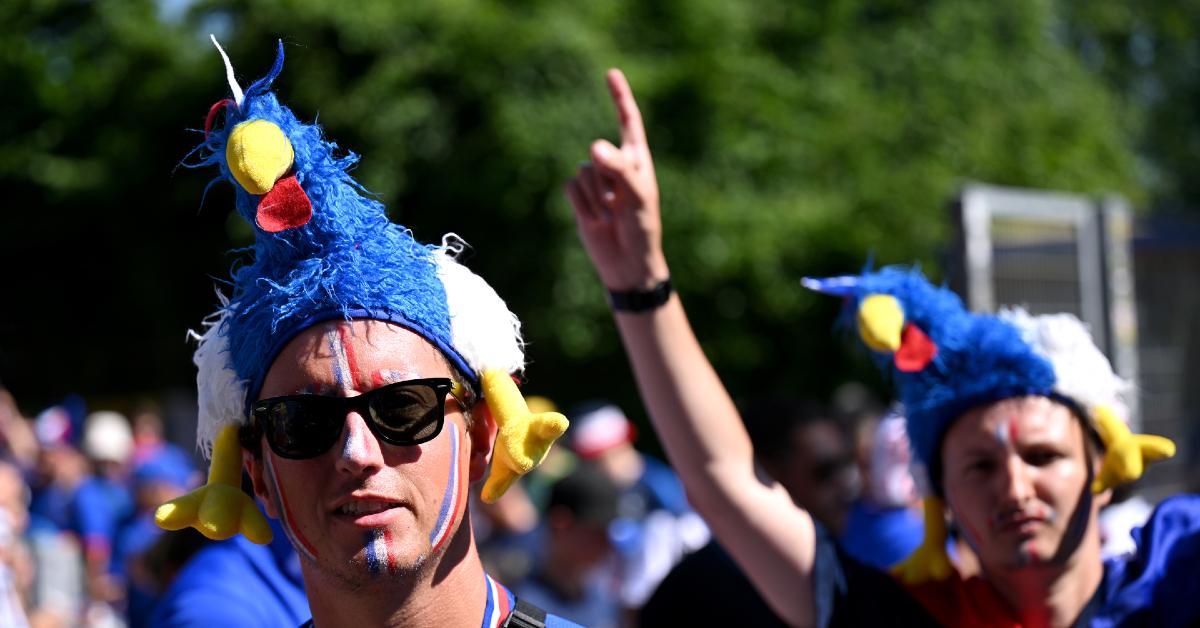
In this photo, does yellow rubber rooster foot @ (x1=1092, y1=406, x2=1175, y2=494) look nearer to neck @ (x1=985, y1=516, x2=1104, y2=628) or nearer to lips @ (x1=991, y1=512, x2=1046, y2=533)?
neck @ (x1=985, y1=516, x2=1104, y2=628)

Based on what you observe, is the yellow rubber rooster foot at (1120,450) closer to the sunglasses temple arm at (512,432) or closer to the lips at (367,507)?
the sunglasses temple arm at (512,432)

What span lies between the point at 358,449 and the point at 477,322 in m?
0.32

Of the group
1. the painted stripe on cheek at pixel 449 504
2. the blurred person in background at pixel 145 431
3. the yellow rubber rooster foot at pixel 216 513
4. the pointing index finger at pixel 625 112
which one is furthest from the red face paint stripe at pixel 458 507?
the blurred person in background at pixel 145 431

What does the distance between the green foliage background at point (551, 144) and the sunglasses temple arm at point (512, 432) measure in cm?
754

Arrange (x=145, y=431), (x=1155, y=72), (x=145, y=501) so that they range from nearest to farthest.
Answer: (x=145, y=501) < (x=145, y=431) < (x=1155, y=72)

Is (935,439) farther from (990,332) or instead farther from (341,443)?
(341,443)

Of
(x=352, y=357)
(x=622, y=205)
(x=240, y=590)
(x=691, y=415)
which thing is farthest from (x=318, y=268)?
(x=240, y=590)

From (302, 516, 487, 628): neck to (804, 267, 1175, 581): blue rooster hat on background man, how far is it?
129 cm

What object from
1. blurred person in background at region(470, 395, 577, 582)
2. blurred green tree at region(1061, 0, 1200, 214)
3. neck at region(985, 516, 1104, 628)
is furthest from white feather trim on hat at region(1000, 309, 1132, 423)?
blurred green tree at region(1061, 0, 1200, 214)

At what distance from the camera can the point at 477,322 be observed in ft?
7.46

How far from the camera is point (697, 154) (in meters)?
11.5

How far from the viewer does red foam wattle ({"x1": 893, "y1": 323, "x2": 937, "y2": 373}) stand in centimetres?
314

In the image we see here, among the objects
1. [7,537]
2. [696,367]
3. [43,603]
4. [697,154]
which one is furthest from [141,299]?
[696,367]

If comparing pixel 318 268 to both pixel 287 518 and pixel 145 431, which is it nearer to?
pixel 287 518
